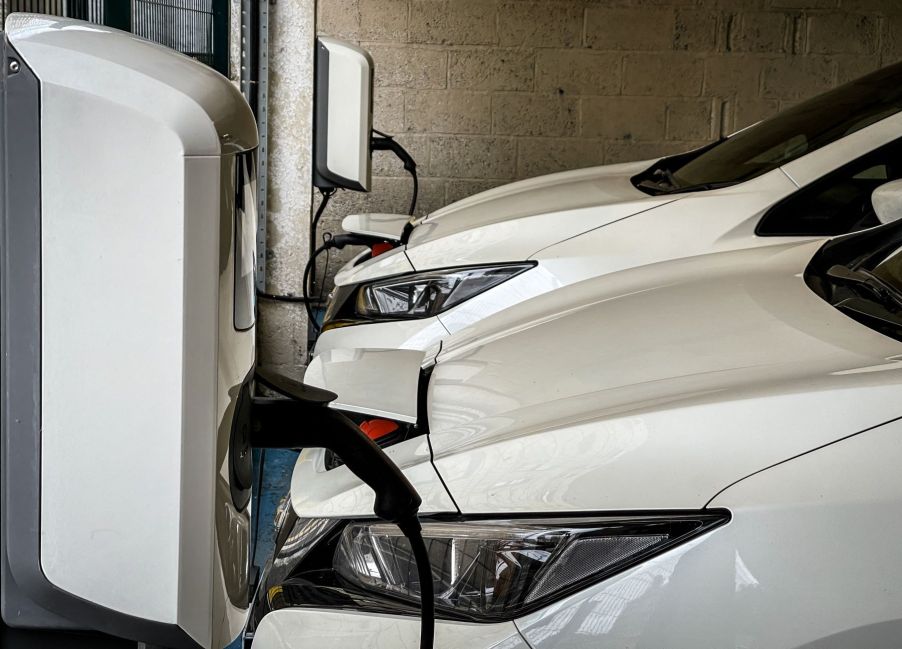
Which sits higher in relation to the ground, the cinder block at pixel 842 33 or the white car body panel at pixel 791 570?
the cinder block at pixel 842 33

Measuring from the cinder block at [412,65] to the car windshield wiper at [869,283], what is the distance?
4.35 meters

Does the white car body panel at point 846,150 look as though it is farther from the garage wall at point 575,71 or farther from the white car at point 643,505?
the garage wall at point 575,71

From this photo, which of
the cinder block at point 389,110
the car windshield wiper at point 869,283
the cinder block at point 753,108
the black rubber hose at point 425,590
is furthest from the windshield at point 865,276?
the cinder block at point 753,108

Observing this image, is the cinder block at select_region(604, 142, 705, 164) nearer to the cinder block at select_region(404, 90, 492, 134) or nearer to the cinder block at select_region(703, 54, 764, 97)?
the cinder block at select_region(703, 54, 764, 97)

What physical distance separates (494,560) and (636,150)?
522 cm

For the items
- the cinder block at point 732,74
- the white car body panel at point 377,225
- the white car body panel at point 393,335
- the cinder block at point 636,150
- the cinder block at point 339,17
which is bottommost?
the white car body panel at point 393,335

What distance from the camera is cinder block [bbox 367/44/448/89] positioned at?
6.14 m

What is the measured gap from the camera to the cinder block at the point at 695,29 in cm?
623

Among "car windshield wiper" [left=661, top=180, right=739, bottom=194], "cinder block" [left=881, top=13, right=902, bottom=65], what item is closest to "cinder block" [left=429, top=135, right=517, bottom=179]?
"cinder block" [left=881, top=13, right=902, bottom=65]

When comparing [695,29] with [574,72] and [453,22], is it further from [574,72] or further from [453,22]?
[453,22]

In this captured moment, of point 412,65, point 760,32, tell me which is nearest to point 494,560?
point 412,65

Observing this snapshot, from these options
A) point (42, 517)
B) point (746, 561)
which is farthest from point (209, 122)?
point (746, 561)

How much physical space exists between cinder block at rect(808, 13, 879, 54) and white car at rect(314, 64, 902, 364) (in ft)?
9.76

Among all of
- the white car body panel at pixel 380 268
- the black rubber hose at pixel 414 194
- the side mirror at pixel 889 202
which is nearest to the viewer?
the side mirror at pixel 889 202
